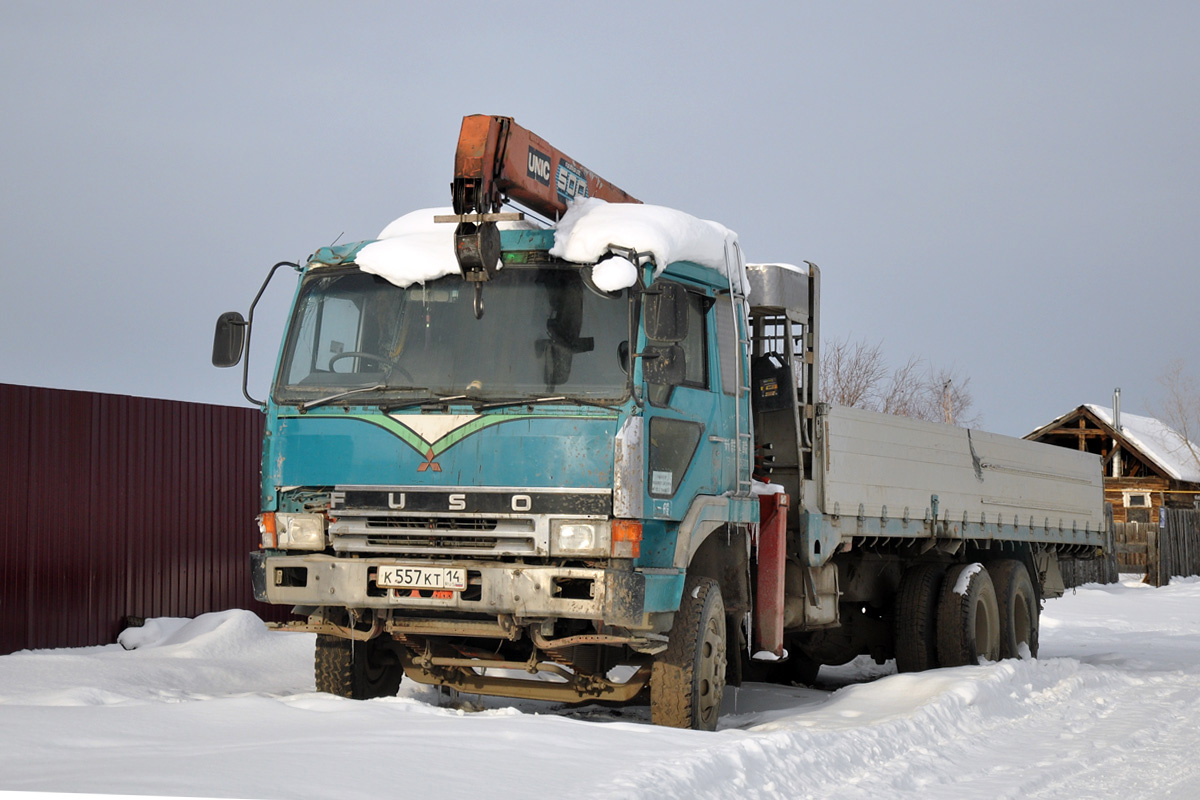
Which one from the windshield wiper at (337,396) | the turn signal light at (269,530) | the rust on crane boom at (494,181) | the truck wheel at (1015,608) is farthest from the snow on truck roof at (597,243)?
the truck wheel at (1015,608)

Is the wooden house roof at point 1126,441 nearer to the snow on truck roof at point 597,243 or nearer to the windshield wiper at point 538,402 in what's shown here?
the snow on truck roof at point 597,243

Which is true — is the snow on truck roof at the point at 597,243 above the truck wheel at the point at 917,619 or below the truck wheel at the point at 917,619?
above

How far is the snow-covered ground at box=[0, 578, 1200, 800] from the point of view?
5.20 metres

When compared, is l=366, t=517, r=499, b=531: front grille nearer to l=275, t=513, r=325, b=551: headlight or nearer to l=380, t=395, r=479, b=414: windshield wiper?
l=275, t=513, r=325, b=551: headlight

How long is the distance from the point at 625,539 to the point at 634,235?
171 cm

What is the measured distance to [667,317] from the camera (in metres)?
6.88

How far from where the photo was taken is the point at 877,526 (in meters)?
10.1

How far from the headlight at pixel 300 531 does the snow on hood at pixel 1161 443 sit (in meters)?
38.3

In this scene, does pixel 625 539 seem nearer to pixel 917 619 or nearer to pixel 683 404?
pixel 683 404

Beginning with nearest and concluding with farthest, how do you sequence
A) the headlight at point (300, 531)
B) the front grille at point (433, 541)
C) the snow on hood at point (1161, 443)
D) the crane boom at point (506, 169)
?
1. the front grille at point (433, 541)
2. the headlight at point (300, 531)
3. the crane boom at point (506, 169)
4. the snow on hood at point (1161, 443)

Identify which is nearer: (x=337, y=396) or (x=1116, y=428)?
(x=337, y=396)

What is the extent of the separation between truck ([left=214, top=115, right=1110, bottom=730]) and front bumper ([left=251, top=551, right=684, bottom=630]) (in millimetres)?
13

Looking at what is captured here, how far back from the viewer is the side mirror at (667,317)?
22.5ft

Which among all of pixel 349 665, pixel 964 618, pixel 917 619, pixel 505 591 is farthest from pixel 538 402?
pixel 964 618
